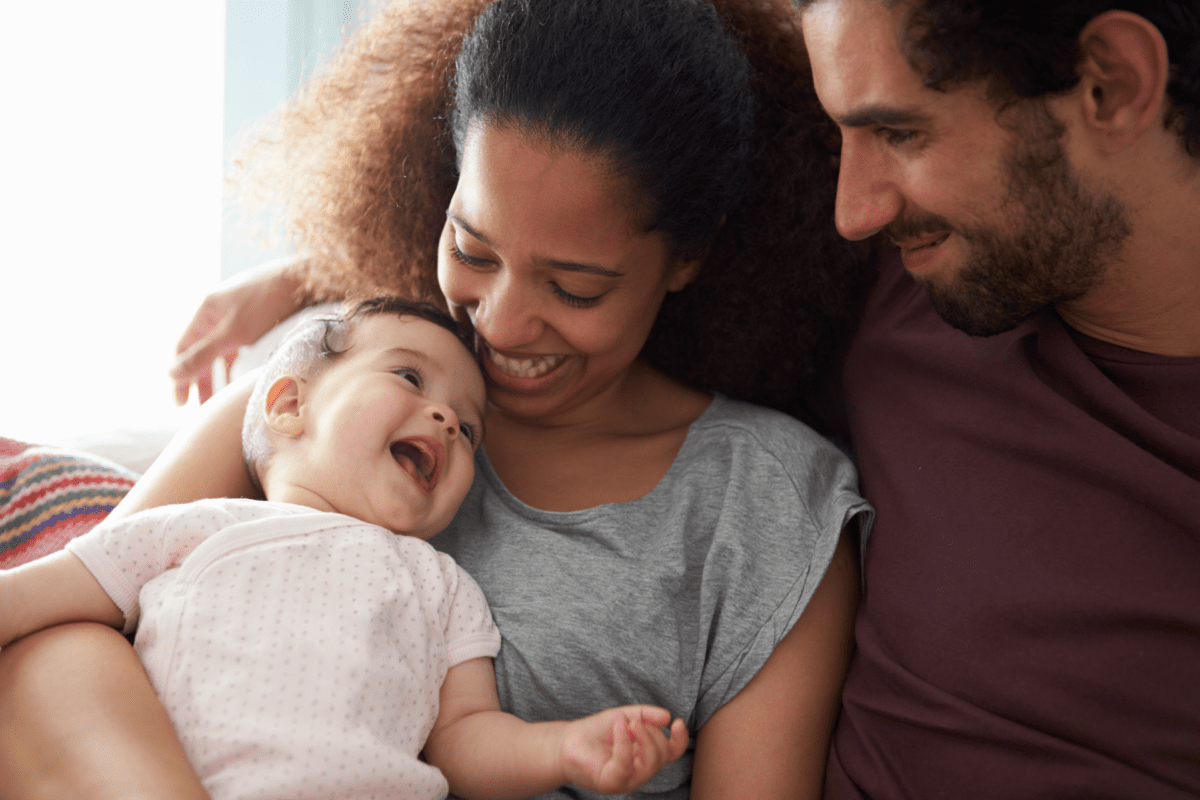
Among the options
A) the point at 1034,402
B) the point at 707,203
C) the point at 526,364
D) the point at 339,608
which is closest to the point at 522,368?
the point at 526,364

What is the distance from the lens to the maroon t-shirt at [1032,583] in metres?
1.08

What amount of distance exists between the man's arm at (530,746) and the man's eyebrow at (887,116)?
75 centimetres

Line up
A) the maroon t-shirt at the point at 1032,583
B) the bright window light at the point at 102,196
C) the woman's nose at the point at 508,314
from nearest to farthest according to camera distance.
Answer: the maroon t-shirt at the point at 1032,583
the woman's nose at the point at 508,314
the bright window light at the point at 102,196

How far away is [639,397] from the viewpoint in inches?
64.7

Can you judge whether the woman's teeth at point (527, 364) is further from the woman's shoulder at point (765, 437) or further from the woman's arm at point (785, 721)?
the woman's arm at point (785, 721)

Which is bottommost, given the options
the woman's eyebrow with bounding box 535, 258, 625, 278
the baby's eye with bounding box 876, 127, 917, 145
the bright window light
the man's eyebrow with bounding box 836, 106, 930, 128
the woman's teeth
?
the bright window light

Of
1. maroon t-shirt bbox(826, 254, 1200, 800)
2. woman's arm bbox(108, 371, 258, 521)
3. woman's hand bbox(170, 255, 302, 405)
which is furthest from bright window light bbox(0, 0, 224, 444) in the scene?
maroon t-shirt bbox(826, 254, 1200, 800)

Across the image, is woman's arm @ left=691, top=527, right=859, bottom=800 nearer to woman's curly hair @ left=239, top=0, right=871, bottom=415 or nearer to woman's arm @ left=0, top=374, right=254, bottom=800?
woman's curly hair @ left=239, top=0, right=871, bottom=415

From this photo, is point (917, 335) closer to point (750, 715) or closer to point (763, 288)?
point (763, 288)

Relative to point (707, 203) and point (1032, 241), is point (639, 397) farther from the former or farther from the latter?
point (1032, 241)

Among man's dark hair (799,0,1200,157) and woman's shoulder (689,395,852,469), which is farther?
woman's shoulder (689,395,852,469)

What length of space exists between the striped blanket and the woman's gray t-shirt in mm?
512

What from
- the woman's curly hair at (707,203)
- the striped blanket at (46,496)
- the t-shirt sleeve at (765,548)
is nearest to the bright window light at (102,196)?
the woman's curly hair at (707,203)

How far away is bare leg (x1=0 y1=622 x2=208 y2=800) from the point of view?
0.97 metres
